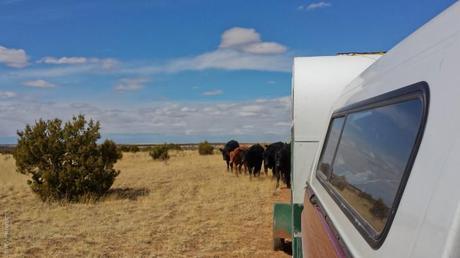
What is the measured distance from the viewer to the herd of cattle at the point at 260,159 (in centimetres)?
1628

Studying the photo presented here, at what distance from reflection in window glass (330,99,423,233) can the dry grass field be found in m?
5.70

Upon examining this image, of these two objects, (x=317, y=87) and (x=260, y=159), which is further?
(x=260, y=159)

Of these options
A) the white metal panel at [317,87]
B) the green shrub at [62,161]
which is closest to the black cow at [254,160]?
the green shrub at [62,161]

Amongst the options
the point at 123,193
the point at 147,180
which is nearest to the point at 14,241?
the point at 123,193

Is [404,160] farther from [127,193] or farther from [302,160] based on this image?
[127,193]

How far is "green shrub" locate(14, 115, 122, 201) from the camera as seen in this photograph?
14836mm

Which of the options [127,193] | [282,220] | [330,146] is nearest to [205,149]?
[127,193]

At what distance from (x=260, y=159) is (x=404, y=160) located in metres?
19.7

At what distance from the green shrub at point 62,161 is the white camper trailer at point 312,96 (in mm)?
9212

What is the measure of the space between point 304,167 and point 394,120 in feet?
16.3

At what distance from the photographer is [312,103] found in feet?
22.7

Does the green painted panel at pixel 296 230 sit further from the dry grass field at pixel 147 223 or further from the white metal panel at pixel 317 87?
the dry grass field at pixel 147 223

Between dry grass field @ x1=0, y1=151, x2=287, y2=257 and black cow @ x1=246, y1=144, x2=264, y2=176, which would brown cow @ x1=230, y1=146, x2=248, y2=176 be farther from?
dry grass field @ x1=0, y1=151, x2=287, y2=257

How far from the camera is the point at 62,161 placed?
15445mm
